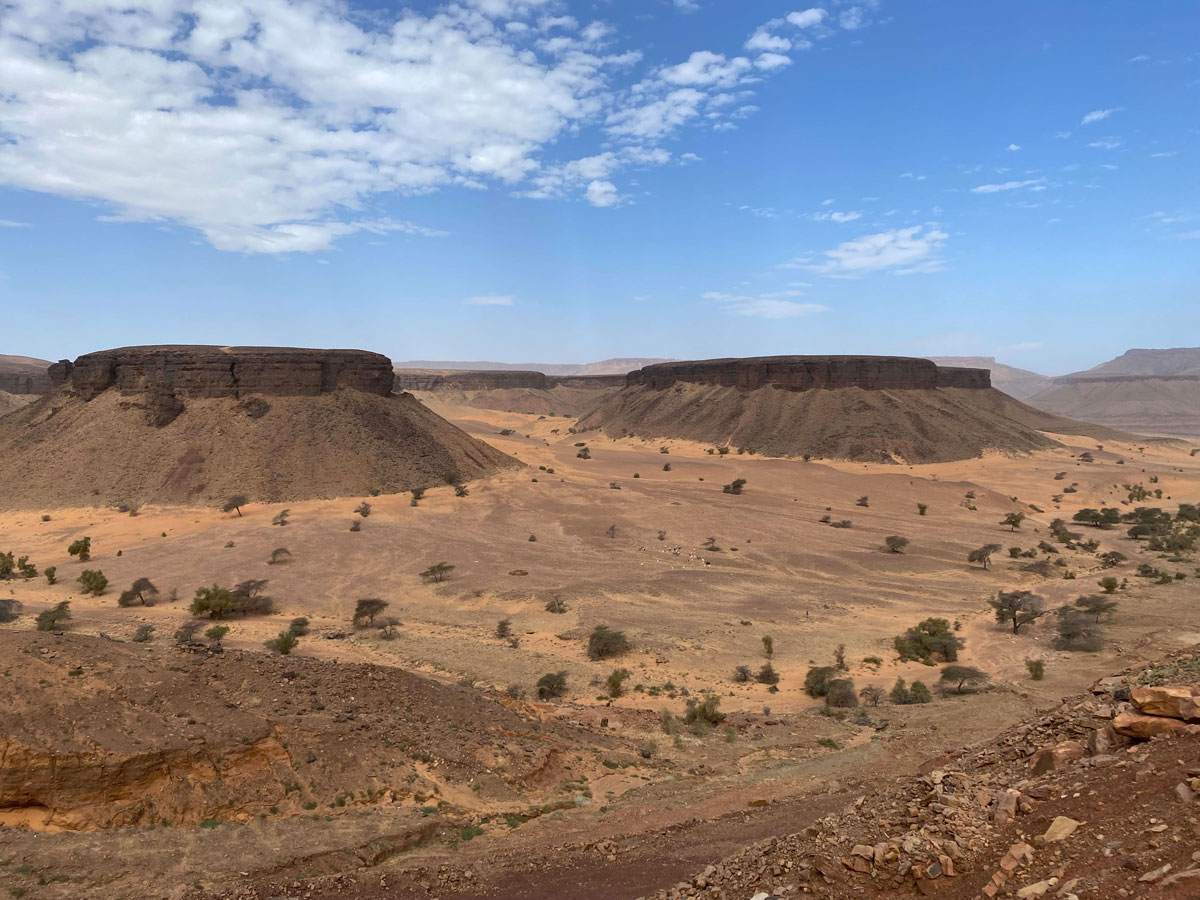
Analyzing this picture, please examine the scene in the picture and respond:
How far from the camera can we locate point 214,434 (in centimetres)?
4162

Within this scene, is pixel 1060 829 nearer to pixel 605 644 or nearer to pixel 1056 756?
pixel 1056 756

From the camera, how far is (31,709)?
32.4 feet

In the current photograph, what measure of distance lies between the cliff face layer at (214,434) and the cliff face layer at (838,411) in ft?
112

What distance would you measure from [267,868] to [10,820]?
3430 mm

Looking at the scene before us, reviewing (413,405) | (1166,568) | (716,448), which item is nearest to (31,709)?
(1166,568)

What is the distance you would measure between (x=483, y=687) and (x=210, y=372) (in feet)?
118

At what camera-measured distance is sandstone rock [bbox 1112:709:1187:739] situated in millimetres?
6617

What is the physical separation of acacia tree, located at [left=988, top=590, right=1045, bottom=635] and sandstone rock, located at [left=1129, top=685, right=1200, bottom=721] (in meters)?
16.6

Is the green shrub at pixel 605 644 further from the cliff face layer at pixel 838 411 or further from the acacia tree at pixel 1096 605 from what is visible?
the cliff face layer at pixel 838 411

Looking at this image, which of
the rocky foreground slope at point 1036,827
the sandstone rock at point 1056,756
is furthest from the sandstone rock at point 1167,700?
the sandstone rock at point 1056,756

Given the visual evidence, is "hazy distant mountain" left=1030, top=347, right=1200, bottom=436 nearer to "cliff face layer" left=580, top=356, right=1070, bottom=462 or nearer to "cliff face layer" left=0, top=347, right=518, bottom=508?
"cliff face layer" left=580, top=356, right=1070, bottom=462

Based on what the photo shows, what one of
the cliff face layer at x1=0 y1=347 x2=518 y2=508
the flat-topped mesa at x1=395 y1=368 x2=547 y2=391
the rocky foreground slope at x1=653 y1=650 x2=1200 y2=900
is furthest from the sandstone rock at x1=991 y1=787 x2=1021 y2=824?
the flat-topped mesa at x1=395 y1=368 x2=547 y2=391

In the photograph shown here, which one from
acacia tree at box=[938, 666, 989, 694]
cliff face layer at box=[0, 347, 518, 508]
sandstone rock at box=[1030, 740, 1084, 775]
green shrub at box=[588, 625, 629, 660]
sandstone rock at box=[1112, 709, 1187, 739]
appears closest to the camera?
sandstone rock at box=[1112, 709, 1187, 739]

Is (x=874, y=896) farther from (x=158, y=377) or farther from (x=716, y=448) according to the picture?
(x=716, y=448)
